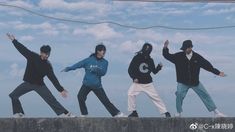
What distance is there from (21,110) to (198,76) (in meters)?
3.73

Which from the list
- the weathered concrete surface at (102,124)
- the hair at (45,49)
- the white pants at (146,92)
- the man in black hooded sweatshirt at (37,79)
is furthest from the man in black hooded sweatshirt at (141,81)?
the hair at (45,49)

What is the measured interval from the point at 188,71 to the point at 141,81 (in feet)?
3.34

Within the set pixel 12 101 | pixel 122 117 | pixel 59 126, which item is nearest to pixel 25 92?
pixel 12 101

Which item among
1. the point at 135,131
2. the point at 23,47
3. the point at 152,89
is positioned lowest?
the point at 135,131

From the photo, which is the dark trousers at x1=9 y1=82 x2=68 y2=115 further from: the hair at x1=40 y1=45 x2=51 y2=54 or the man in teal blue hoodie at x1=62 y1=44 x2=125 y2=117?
the hair at x1=40 y1=45 x2=51 y2=54

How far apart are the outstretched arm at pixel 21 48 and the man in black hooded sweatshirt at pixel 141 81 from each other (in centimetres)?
210

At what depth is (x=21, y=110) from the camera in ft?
36.7

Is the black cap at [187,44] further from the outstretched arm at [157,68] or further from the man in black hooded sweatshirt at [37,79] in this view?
the man in black hooded sweatshirt at [37,79]

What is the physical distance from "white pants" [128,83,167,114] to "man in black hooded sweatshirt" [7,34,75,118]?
1283mm

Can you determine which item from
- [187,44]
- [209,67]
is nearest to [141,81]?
[187,44]

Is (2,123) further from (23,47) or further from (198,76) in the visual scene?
(198,76)

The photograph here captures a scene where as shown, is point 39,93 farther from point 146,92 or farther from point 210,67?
point 210,67

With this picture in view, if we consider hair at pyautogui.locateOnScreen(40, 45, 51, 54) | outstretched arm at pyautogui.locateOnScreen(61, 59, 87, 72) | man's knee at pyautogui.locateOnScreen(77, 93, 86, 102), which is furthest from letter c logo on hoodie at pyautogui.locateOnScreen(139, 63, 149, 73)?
hair at pyautogui.locateOnScreen(40, 45, 51, 54)

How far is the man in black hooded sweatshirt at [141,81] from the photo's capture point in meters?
11.6
